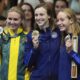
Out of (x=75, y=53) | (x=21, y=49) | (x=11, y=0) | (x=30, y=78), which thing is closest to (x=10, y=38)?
(x=21, y=49)

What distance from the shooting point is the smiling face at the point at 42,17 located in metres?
5.04

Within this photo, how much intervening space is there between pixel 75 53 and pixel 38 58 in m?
0.54

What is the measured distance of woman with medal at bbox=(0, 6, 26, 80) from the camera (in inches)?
197

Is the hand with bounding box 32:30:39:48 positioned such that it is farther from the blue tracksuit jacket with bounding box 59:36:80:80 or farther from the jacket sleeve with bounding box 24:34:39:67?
the blue tracksuit jacket with bounding box 59:36:80:80

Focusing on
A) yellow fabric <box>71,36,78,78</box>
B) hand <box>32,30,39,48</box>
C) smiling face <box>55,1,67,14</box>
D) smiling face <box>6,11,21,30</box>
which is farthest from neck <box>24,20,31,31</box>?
yellow fabric <box>71,36,78,78</box>

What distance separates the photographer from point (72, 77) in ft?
15.5

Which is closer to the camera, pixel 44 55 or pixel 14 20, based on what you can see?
pixel 44 55

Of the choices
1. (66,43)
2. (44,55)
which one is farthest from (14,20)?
(66,43)

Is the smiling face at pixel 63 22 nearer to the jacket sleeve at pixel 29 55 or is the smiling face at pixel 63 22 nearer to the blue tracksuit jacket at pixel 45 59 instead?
the blue tracksuit jacket at pixel 45 59

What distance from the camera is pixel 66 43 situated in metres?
4.62

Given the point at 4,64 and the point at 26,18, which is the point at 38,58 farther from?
the point at 26,18

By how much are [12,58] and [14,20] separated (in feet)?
1.59

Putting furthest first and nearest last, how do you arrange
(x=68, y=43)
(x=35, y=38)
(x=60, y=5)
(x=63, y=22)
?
(x=60, y=5) → (x=63, y=22) → (x=35, y=38) → (x=68, y=43)

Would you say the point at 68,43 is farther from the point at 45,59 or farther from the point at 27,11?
the point at 27,11
